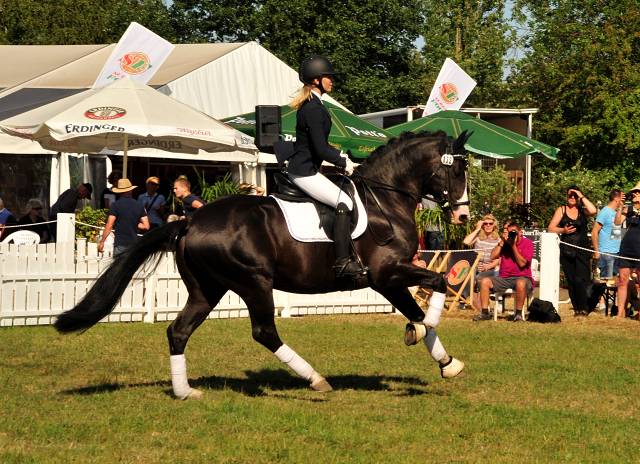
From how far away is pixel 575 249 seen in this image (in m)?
14.4

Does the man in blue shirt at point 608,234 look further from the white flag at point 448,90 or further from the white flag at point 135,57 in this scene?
the white flag at point 135,57

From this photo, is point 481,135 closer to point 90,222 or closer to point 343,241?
point 90,222

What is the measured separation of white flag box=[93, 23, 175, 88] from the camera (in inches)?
703

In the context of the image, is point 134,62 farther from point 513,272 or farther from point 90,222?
point 513,272

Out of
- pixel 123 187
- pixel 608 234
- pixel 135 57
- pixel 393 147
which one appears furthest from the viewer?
pixel 135 57

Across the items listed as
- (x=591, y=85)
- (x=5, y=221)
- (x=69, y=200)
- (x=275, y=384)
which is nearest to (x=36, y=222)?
(x=5, y=221)

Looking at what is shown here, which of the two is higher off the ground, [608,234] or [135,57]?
[135,57]

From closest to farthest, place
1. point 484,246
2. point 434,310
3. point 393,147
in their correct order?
point 434,310
point 393,147
point 484,246

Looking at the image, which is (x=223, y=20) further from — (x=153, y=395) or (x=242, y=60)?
(x=153, y=395)

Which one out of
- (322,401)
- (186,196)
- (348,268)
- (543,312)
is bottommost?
(543,312)

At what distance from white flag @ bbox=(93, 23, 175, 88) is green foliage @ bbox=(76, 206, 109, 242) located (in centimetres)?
470

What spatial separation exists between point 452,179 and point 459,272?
271 inches

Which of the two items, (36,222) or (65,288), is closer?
(65,288)

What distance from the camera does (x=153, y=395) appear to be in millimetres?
7418
